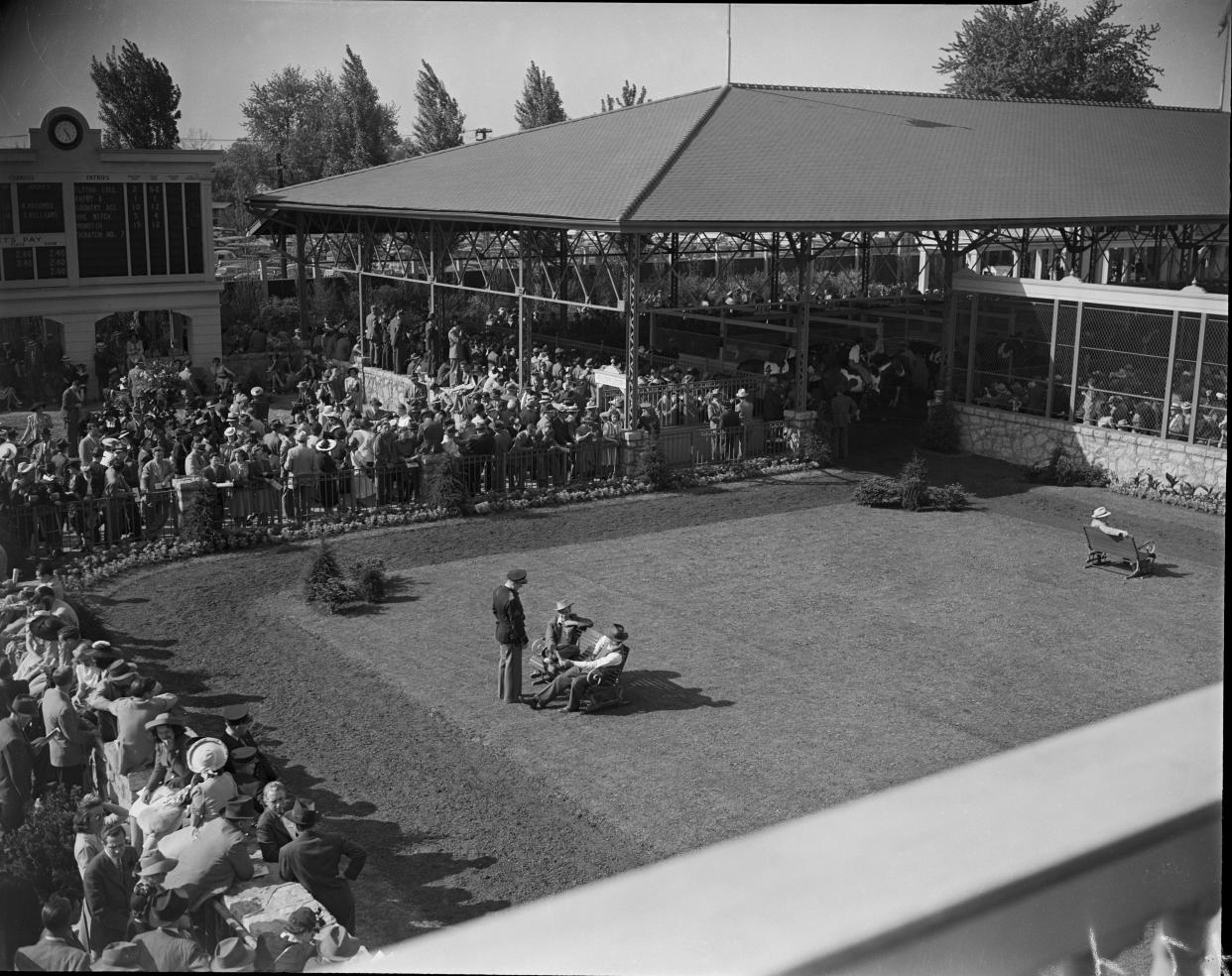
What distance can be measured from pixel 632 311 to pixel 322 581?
8143 mm

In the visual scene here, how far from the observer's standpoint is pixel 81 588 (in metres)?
16.3

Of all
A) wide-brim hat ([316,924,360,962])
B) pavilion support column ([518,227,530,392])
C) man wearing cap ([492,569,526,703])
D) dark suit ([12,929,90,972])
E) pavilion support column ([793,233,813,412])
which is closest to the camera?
dark suit ([12,929,90,972])

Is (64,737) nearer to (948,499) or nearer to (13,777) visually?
(13,777)

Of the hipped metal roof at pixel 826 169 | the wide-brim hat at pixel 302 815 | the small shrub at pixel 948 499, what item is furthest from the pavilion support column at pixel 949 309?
the wide-brim hat at pixel 302 815

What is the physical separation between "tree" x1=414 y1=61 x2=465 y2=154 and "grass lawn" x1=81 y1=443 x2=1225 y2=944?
55645 mm

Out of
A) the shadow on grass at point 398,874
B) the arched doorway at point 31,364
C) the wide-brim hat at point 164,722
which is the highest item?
the arched doorway at point 31,364

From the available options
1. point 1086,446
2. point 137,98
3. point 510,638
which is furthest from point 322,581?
point 137,98

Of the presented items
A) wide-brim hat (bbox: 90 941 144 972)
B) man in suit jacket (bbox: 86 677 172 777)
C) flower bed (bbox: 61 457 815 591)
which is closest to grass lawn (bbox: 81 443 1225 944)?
flower bed (bbox: 61 457 815 591)

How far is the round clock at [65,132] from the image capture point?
28922mm

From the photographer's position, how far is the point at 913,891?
108 cm

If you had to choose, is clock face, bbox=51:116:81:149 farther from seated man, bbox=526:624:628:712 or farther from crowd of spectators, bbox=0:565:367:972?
seated man, bbox=526:624:628:712

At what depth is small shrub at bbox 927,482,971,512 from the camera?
20.3 metres

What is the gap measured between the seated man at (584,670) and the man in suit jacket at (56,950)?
5973 millimetres

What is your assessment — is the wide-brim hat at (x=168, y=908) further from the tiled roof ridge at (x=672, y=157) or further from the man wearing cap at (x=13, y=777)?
the tiled roof ridge at (x=672, y=157)
